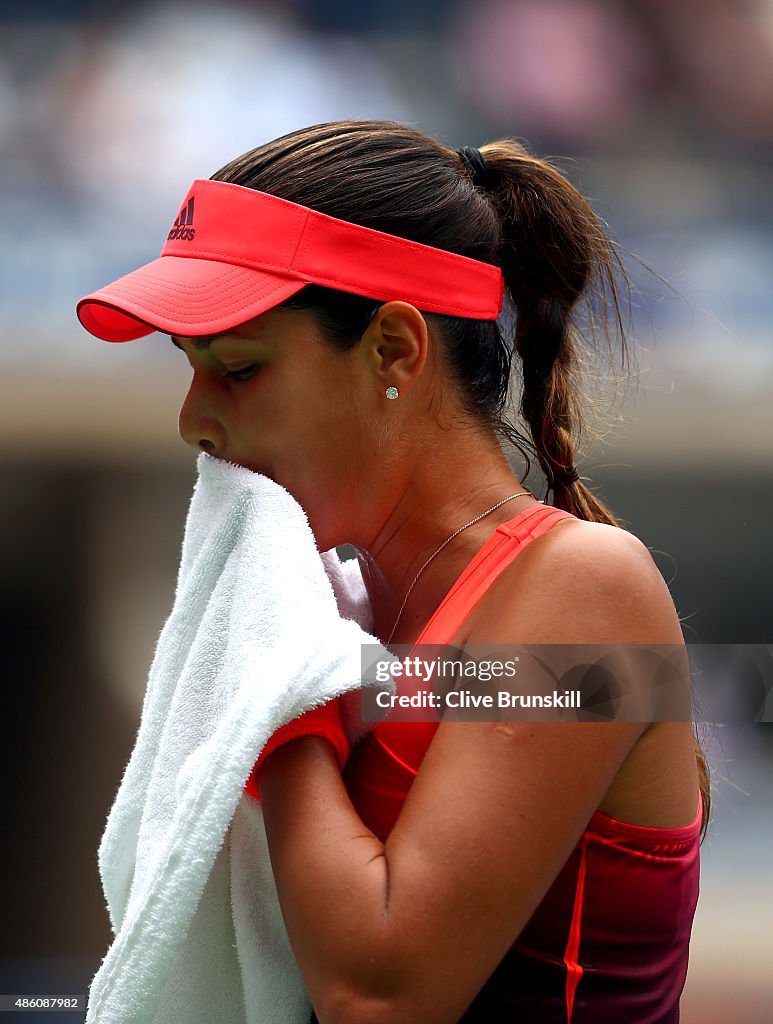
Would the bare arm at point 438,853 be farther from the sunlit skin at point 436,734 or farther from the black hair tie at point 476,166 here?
the black hair tie at point 476,166

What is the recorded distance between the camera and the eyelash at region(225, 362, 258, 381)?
0.71 m

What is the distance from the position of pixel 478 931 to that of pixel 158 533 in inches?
36.0

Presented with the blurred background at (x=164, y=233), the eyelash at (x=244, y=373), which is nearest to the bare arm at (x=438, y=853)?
the eyelash at (x=244, y=373)

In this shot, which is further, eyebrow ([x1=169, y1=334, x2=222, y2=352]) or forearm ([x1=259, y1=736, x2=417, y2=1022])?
eyebrow ([x1=169, y1=334, x2=222, y2=352])

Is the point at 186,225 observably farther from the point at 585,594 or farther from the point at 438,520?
the point at 585,594

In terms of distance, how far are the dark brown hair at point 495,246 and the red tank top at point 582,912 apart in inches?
7.8

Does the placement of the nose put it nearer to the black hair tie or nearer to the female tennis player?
the female tennis player

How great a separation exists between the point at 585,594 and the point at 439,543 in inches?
6.8

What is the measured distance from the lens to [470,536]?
0.74 m

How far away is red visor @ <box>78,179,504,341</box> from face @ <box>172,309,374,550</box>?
3 cm

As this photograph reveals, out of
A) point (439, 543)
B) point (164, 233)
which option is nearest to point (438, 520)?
point (439, 543)

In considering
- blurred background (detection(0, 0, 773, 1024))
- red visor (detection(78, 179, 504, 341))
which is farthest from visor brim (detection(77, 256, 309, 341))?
blurred background (detection(0, 0, 773, 1024))

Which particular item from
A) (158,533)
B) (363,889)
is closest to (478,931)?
(363,889)

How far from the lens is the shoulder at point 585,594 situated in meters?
0.60
